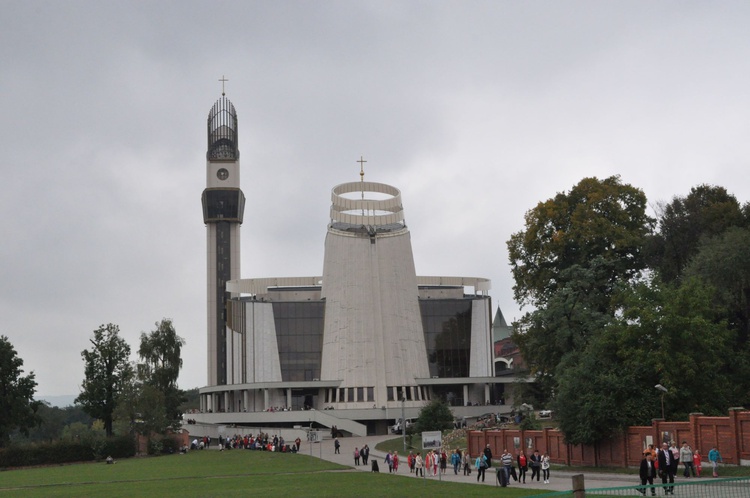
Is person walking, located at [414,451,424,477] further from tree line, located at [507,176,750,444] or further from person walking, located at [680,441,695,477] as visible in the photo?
person walking, located at [680,441,695,477]

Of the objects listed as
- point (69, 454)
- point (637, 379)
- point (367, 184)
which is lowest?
point (69, 454)

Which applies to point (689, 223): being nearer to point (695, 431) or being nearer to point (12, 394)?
point (695, 431)

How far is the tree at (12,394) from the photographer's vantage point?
70812 millimetres

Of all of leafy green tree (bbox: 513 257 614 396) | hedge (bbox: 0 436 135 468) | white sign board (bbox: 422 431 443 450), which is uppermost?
A: leafy green tree (bbox: 513 257 614 396)

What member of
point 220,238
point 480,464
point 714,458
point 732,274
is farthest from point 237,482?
point 220,238

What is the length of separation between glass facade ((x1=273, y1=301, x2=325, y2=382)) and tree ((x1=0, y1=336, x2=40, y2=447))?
24.3 meters

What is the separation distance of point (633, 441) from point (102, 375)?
5264cm

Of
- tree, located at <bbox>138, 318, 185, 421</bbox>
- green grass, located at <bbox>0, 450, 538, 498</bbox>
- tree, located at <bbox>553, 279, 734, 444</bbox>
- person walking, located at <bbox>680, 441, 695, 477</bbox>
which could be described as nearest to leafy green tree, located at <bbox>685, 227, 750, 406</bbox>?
tree, located at <bbox>553, 279, 734, 444</bbox>

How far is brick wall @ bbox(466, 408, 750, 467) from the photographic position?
31.5 metres

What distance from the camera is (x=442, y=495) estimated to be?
97.6 feet

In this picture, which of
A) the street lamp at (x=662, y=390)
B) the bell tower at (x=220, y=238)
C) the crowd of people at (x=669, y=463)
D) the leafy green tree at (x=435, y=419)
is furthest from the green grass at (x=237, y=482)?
the bell tower at (x=220, y=238)

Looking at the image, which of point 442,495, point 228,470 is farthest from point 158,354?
point 442,495

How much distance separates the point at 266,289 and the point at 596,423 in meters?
62.3

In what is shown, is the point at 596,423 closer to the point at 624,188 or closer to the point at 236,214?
the point at 624,188
